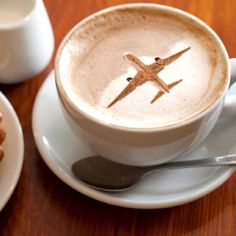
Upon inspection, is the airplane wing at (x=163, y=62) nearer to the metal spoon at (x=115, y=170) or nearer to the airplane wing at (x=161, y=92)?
the airplane wing at (x=161, y=92)

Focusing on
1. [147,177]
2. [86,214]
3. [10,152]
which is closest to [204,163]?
[147,177]

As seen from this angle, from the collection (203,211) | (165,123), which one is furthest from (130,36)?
(203,211)

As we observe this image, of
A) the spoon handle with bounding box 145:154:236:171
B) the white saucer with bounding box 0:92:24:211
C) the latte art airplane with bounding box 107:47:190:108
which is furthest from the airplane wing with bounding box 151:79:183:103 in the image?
the white saucer with bounding box 0:92:24:211

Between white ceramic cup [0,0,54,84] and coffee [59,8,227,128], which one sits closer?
coffee [59,8,227,128]

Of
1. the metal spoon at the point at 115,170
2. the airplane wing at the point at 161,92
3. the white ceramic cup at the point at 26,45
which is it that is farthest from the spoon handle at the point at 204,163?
the white ceramic cup at the point at 26,45

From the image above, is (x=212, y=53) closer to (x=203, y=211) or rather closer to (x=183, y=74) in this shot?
(x=183, y=74)

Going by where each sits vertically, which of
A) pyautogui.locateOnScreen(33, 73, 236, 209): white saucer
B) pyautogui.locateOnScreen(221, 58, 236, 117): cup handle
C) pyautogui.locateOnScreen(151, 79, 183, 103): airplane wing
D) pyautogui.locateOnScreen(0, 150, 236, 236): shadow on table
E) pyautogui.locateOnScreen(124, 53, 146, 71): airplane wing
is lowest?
pyautogui.locateOnScreen(0, 150, 236, 236): shadow on table

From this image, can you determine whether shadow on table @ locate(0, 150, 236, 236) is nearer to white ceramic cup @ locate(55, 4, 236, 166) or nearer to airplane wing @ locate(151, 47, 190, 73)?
white ceramic cup @ locate(55, 4, 236, 166)
